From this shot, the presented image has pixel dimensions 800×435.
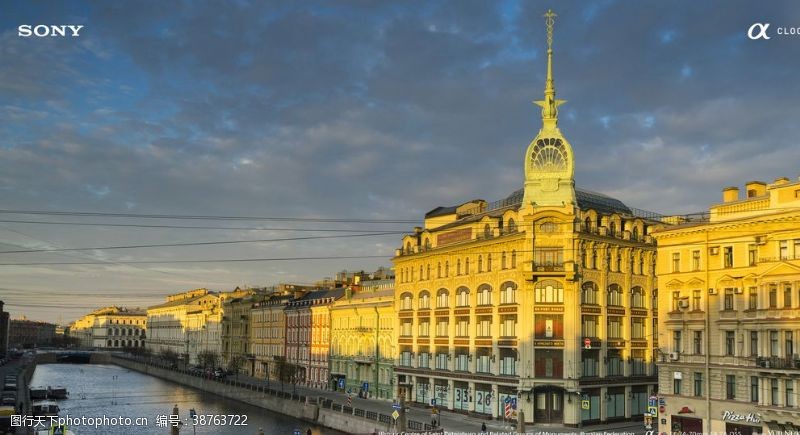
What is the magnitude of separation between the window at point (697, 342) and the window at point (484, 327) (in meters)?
20.9

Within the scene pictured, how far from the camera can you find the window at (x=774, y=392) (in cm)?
4766

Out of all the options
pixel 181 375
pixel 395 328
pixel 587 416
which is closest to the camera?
pixel 587 416

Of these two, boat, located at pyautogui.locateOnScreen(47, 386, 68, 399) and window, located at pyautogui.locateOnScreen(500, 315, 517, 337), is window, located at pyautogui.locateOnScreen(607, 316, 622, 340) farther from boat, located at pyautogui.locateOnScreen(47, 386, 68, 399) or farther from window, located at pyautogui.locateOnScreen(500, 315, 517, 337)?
boat, located at pyautogui.locateOnScreen(47, 386, 68, 399)

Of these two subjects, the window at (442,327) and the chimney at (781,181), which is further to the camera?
the window at (442,327)

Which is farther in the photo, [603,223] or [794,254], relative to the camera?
[603,223]

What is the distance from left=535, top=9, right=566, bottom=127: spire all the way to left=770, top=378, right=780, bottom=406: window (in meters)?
30.5

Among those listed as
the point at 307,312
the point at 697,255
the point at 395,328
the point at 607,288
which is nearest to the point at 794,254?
the point at 697,255

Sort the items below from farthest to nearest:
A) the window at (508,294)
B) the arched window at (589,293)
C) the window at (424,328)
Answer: the window at (424,328), the window at (508,294), the arched window at (589,293)

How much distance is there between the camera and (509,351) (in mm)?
67875

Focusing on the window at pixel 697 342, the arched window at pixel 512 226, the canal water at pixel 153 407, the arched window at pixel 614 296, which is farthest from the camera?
the canal water at pixel 153 407

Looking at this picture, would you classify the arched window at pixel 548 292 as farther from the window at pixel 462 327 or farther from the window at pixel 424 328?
the window at pixel 424 328

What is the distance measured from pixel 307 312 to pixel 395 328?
1270 inches

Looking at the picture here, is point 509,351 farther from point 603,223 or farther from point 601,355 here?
point 603,223

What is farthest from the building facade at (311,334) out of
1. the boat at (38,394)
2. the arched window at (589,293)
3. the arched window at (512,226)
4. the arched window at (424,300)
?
the arched window at (589,293)
